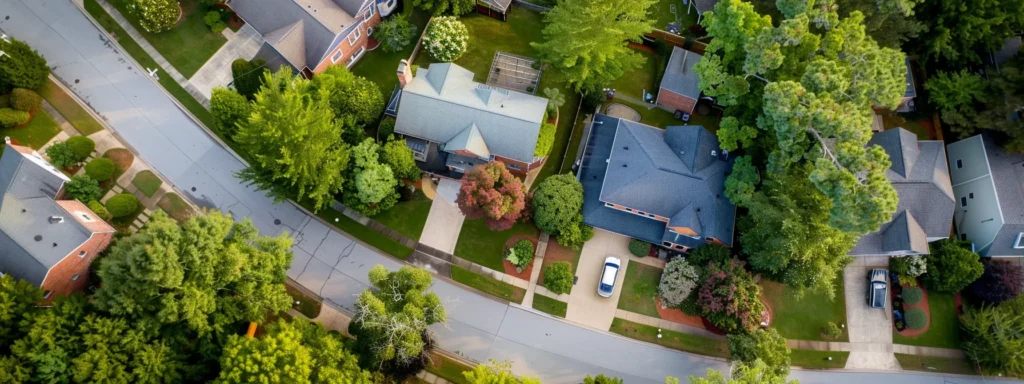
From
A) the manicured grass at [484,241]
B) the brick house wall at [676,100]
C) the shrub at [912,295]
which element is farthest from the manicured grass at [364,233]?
the shrub at [912,295]

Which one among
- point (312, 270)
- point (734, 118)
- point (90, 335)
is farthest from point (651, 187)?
point (90, 335)

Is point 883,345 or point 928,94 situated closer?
point 883,345

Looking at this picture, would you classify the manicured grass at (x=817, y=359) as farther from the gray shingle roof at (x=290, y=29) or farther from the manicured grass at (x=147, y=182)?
the manicured grass at (x=147, y=182)

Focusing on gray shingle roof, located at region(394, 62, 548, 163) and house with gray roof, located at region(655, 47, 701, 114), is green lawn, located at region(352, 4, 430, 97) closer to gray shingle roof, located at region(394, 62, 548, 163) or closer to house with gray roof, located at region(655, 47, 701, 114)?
gray shingle roof, located at region(394, 62, 548, 163)

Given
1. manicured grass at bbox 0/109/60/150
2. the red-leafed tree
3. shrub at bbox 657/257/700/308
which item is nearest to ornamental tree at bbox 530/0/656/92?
the red-leafed tree

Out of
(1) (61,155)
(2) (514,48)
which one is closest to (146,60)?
(1) (61,155)

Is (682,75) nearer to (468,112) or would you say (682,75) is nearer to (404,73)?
(468,112)

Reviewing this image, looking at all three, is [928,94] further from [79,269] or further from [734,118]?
[79,269]
